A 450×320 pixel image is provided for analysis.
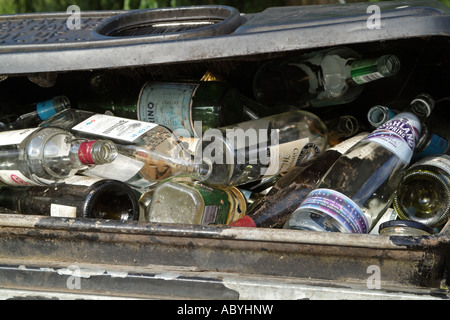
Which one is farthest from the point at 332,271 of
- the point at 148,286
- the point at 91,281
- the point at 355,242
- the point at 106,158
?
the point at 106,158

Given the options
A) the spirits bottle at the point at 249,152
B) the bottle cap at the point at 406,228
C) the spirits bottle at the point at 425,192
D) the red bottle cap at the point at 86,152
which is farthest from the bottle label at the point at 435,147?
the red bottle cap at the point at 86,152

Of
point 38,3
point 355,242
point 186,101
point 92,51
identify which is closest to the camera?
point 355,242

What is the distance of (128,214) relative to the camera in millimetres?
1172

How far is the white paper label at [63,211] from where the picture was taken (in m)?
1.12

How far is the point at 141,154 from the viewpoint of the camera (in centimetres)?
128

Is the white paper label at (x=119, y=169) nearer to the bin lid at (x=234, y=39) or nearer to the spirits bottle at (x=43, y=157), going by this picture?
the spirits bottle at (x=43, y=157)

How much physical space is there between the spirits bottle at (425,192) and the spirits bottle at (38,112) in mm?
926

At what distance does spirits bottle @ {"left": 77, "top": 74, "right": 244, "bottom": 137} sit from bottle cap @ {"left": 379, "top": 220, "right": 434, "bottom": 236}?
559 millimetres

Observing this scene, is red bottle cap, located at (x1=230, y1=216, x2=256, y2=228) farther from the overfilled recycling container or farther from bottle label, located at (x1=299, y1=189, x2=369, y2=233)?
bottle label, located at (x1=299, y1=189, x2=369, y2=233)

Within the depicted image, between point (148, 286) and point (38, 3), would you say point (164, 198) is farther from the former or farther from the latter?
point (38, 3)

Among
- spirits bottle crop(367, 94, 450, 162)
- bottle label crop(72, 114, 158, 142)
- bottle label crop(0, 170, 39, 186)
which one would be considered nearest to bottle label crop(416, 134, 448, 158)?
spirits bottle crop(367, 94, 450, 162)

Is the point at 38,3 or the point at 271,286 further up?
the point at 38,3

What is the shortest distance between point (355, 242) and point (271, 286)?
0.16 meters

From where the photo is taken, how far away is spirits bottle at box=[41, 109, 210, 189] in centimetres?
125
